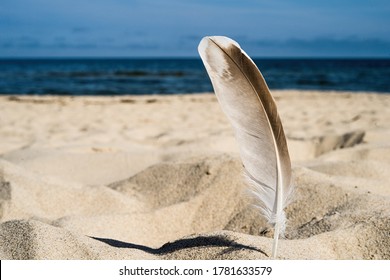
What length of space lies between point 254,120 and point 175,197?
46.6 inches

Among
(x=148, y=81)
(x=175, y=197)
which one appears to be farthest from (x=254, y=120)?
(x=148, y=81)

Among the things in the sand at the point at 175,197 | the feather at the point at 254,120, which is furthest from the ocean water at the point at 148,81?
the feather at the point at 254,120

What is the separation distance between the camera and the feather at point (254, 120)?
1446 mm

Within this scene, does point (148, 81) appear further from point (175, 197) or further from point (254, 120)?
point (254, 120)

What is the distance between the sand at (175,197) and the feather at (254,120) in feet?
0.37

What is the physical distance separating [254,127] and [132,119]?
4.77 metres

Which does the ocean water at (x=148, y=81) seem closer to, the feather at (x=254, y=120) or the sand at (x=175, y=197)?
the sand at (x=175, y=197)

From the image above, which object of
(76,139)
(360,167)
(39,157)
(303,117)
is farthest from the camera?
(303,117)

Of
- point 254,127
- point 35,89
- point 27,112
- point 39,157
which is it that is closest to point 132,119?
point 27,112

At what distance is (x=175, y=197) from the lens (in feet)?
8.59

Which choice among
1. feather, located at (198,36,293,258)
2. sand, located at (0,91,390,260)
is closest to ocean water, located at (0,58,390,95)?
sand, located at (0,91,390,260)

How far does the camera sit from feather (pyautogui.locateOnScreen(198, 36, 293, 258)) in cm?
145

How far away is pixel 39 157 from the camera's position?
342cm
